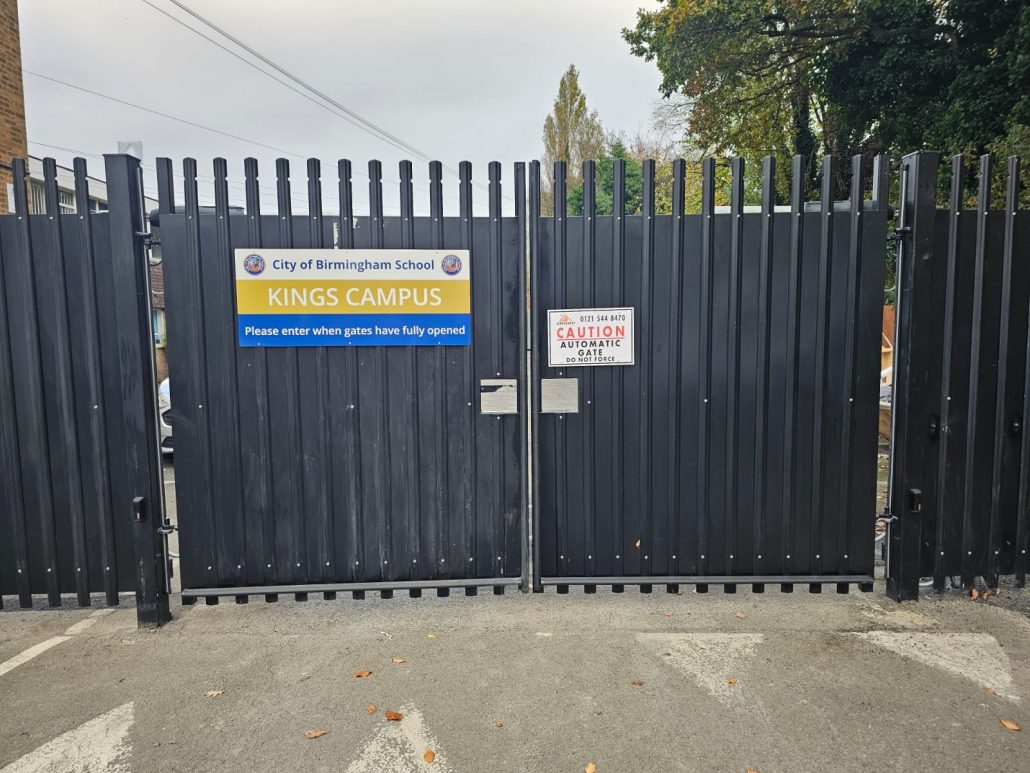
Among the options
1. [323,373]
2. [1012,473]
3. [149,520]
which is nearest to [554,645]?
[323,373]

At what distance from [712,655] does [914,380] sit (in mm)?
2111

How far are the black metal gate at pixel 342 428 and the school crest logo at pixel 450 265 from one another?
0.28 ft

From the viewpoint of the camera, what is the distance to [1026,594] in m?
4.21

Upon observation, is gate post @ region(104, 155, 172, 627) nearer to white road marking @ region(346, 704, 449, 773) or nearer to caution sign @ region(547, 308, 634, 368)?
white road marking @ region(346, 704, 449, 773)

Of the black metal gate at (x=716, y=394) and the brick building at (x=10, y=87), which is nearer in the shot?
the black metal gate at (x=716, y=394)

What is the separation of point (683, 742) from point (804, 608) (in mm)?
1706

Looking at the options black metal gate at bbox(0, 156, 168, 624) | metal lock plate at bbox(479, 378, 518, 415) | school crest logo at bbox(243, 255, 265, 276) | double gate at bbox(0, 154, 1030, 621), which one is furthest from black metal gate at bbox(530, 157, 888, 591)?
black metal gate at bbox(0, 156, 168, 624)

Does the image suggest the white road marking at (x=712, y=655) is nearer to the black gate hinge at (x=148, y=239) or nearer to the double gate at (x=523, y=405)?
the double gate at (x=523, y=405)

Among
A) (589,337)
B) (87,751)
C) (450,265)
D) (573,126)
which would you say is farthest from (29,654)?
(573,126)

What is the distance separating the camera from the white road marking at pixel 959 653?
3.29m

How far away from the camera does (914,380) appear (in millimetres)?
3951

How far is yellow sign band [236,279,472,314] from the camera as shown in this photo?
3793 millimetres

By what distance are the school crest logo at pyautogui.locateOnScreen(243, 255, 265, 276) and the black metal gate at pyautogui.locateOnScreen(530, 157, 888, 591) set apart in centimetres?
162

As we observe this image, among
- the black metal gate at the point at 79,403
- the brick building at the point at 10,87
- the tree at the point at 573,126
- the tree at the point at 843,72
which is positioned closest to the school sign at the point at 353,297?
the black metal gate at the point at 79,403
